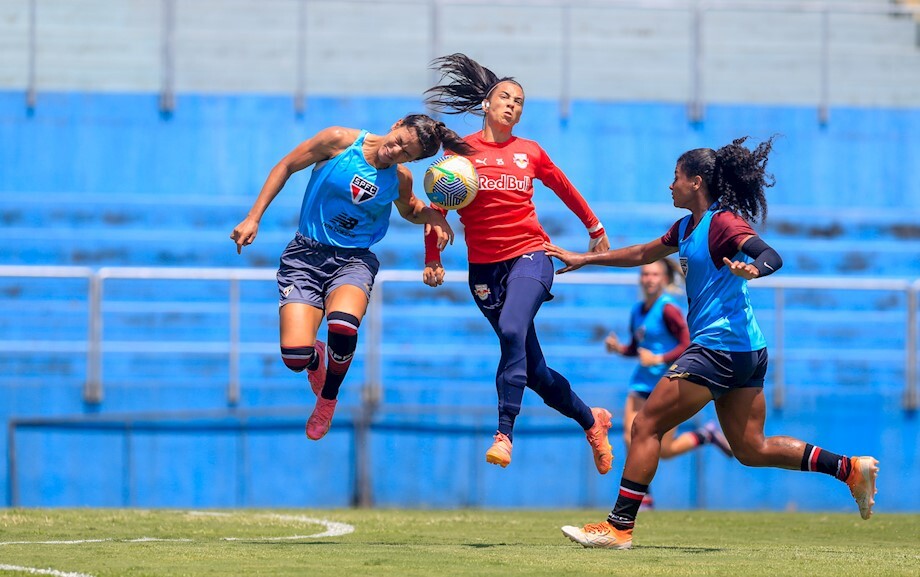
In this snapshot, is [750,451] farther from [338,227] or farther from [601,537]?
[338,227]

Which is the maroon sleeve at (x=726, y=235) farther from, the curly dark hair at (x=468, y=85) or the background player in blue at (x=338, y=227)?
the curly dark hair at (x=468, y=85)

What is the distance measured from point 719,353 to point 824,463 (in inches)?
36.4

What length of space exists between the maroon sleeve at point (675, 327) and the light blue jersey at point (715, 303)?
13.0ft

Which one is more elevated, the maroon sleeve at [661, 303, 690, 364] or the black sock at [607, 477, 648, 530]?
the maroon sleeve at [661, 303, 690, 364]

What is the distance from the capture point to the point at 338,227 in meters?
8.73

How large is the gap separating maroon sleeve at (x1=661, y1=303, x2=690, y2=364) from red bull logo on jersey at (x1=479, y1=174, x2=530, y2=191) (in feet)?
11.0

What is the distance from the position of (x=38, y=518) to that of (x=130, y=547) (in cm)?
252

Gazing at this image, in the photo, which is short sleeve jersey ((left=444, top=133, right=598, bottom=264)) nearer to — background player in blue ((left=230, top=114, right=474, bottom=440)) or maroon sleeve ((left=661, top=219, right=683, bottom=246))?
background player in blue ((left=230, top=114, right=474, bottom=440))

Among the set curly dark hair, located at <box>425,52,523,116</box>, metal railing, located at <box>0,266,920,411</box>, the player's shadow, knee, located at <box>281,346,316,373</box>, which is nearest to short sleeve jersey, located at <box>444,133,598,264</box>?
curly dark hair, located at <box>425,52,523,116</box>

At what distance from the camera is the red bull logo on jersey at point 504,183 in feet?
27.9

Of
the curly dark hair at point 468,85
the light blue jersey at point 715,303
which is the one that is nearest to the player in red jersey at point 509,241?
the curly dark hair at point 468,85

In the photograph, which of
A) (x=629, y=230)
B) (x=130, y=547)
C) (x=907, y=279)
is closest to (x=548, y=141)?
(x=629, y=230)

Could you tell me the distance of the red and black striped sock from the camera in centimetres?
772

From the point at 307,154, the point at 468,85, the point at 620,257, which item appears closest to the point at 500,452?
the point at 620,257
